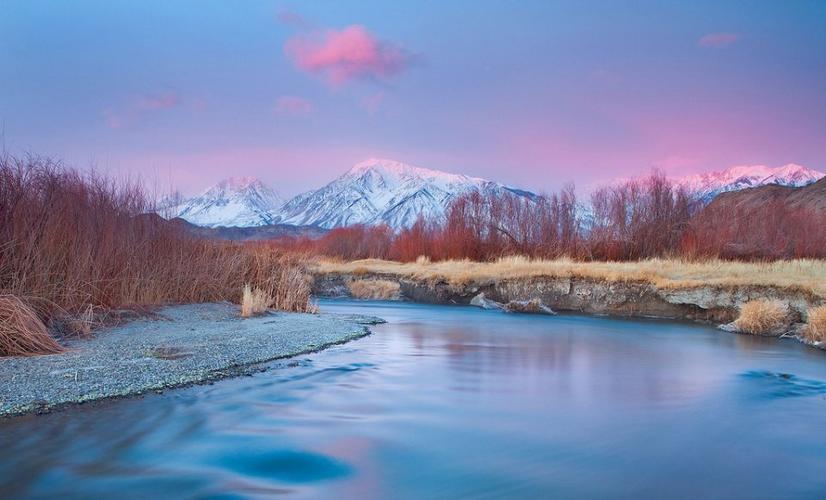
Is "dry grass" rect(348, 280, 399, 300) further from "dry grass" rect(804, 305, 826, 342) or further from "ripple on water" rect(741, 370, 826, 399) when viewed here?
"ripple on water" rect(741, 370, 826, 399)

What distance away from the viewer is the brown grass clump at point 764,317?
13.5 m

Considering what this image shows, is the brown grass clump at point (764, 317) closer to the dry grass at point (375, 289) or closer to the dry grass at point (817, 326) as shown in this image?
the dry grass at point (817, 326)

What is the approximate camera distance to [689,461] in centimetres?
506

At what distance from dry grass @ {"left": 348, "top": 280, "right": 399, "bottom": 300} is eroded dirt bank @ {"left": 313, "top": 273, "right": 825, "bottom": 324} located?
1.13 ft

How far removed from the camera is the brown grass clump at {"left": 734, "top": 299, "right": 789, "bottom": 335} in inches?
530

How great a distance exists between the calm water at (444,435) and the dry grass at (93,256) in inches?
124

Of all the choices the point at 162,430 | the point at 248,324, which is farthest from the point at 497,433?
the point at 248,324

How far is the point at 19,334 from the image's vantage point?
7.22 metres

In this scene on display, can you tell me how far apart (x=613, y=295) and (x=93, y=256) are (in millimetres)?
14630

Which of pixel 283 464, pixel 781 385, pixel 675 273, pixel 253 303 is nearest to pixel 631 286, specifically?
pixel 675 273

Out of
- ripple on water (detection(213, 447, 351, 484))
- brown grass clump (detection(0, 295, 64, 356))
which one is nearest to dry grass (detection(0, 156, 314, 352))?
brown grass clump (detection(0, 295, 64, 356))

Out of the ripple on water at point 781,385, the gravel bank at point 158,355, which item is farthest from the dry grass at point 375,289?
the ripple on water at point 781,385

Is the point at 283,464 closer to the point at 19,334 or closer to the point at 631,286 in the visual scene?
the point at 19,334

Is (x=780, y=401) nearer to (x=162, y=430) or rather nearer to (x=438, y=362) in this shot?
(x=438, y=362)
